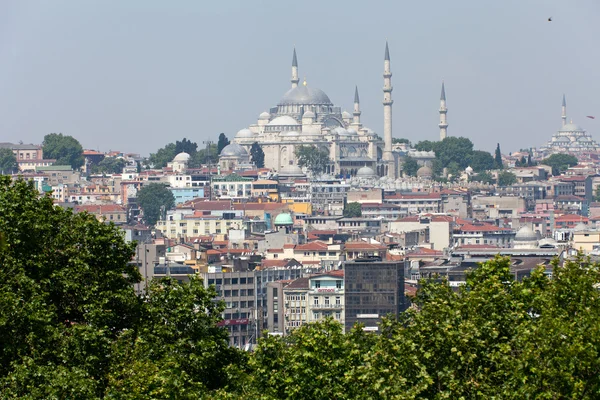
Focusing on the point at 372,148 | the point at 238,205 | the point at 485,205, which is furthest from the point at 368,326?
the point at 372,148

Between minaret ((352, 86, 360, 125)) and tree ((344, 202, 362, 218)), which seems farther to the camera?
minaret ((352, 86, 360, 125))

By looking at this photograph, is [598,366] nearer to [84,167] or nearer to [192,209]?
[192,209]

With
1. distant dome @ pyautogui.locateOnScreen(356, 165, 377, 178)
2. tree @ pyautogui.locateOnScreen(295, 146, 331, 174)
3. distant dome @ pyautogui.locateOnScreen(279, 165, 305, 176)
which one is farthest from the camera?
tree @ pyautogui.locateOnScreen(295, 146, 331, 174)

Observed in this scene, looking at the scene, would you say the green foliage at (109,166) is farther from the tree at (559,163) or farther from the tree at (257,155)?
the tree at (559,163)

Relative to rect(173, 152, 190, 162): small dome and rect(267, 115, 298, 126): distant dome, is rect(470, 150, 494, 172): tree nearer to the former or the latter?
rect(267, 115, 298, 126): distant dome

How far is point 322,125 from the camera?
562 feet

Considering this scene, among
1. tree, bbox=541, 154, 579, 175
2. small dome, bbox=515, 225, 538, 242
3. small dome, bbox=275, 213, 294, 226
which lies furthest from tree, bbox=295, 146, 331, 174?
small dome, bbox=515, 225, 538, 242

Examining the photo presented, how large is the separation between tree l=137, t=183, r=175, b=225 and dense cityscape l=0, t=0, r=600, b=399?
14 centimetres

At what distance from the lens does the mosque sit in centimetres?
16338

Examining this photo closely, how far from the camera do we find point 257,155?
16150cm

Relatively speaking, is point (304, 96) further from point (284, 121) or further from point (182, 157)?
point (182, 157)

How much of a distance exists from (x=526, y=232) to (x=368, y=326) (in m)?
39.2

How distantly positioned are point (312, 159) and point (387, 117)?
302 inches

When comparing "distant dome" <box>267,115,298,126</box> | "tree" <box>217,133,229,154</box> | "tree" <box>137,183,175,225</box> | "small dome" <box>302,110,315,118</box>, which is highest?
"small dome" <box>302,110,315,118</box>
